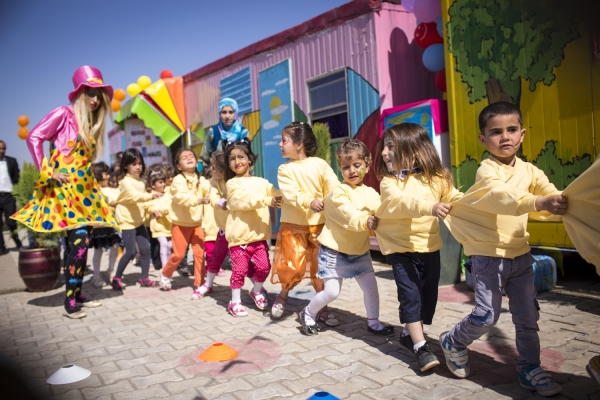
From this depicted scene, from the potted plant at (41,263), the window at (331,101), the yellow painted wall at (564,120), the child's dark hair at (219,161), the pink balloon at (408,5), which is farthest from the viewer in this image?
the window at (331,101)

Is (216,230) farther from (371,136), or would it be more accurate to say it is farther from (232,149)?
(371,136)

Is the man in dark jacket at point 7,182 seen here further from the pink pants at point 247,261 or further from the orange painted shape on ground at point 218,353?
the orange painted shape on ground at point 218,353

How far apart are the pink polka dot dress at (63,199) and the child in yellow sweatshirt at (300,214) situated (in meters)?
2.08

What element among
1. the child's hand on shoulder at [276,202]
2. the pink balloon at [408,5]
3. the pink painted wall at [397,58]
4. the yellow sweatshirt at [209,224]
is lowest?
the yellow sweatshirt at [209,224]

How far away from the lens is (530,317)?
9.16 feet

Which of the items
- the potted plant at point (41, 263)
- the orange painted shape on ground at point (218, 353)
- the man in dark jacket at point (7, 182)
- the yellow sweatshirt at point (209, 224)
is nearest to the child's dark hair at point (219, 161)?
the yellow sweatshirt at point (209, 224)

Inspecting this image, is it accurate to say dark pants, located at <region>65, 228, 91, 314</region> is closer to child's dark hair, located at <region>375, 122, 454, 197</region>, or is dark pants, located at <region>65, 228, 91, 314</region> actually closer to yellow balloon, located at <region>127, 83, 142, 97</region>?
child's dark hair, located at <region>375, 122, 454, 197</region>

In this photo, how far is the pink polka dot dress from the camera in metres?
4.96

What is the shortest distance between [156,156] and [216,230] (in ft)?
30.5

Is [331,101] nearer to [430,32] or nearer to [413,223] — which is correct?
[430,32]

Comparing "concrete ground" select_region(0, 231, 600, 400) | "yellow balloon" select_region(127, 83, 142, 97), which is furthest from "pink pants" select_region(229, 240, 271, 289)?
"yellow balloon" select_region(127, 83, 142, 97)

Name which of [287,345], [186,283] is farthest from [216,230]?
[287,345]

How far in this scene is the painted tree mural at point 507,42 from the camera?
497cm

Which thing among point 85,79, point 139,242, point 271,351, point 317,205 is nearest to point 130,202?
point 139,242
